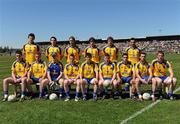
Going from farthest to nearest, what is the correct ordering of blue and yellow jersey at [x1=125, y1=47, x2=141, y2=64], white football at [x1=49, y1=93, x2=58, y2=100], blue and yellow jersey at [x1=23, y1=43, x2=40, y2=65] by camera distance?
1. blue and yellow jersey at [x1=125, y1=47, x2=141, y2=64]
2. blue and yellow jersey at [x1=23, y1=43, x2=40, y2=65]
3. white football at [x1=49, y1=93, x2=58, y2=100]

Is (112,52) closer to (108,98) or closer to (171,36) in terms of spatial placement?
(108,98)

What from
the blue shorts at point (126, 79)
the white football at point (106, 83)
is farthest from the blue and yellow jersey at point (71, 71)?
the blue shorts at point (126, 79)

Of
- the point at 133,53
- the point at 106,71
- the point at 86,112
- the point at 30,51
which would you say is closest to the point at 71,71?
the point at 106,71

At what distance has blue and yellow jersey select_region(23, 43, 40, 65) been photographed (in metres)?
13.4

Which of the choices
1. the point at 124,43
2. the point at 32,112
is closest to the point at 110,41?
the point at 32,112

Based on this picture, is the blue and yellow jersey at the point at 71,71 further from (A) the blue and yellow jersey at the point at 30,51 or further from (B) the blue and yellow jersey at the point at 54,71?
(A) the blue and yellow jersey at the point at 30,51

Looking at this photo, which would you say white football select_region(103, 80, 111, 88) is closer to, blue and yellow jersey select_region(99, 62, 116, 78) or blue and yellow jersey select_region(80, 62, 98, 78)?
blue and yellow jersey select_region(99, 62, 116, 78)

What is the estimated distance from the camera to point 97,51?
45.0 ft

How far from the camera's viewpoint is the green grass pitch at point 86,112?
8906 millimetres

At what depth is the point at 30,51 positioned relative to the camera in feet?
44.1

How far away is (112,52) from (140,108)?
3.80m

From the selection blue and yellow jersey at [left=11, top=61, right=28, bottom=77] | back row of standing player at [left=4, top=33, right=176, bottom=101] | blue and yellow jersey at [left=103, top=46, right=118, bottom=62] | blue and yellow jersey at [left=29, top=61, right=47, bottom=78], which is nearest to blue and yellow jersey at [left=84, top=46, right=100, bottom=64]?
blue and yellow jersey at [left=103, top=46, right=118, bottom=62]

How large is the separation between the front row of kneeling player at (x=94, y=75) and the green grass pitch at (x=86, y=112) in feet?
1.76

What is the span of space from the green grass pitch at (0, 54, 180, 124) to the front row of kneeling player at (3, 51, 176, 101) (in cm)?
54
